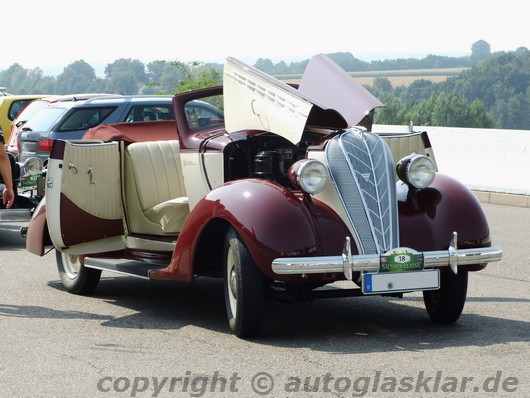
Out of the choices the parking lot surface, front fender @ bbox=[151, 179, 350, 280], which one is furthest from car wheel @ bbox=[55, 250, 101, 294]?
front fender @ bbox=[151, 179, 350, 280]

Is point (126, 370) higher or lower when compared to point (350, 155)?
lower

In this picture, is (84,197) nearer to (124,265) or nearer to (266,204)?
(124,265)

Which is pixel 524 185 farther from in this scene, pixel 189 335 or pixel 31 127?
pixel 189 335

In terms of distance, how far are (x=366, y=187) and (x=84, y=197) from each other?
105 inches

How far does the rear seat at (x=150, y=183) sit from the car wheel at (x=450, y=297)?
92.1 inches

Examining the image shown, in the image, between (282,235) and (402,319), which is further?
(402,319)

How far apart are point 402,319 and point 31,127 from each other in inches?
516

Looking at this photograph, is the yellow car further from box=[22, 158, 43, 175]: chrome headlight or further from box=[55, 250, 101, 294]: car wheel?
box=[55, 250, 101, 294]: car wheel

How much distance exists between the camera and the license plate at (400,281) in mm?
6809

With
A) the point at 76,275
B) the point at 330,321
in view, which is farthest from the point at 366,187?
the point at 76,275

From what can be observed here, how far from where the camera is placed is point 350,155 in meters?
7.22

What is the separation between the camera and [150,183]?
9.02m

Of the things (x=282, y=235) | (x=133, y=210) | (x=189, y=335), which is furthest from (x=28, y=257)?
(x=282, y=235)

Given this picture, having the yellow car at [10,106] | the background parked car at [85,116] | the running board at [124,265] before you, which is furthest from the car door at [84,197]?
the yellow car at [10,106]
